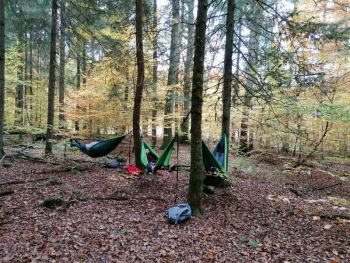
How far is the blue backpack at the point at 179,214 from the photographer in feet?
13.1

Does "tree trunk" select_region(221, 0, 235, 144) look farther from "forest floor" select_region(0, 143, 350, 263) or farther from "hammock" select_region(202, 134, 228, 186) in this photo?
"forest floor" select_region(0, 143, 350, 263)

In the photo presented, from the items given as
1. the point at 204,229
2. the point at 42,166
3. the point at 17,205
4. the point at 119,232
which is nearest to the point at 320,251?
the point at 204,229

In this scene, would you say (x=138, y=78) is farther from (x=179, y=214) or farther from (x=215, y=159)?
(x=179, y=214)

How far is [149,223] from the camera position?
4000 mm

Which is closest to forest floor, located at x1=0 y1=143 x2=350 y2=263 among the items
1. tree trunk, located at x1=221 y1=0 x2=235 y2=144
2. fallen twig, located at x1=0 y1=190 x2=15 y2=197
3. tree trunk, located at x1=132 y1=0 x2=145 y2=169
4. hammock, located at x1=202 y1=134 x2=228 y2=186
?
fallen twig, located at x1=0 y1=190 x2=15 y2=197

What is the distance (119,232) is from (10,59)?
1217cm

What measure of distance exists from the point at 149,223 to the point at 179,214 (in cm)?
44

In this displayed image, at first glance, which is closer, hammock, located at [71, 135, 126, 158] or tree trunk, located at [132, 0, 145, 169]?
tree trunk, located at [132, 0, 145, 169]

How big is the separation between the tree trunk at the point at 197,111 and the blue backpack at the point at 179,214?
0.20 m

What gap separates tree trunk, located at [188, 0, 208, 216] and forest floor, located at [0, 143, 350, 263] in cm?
35

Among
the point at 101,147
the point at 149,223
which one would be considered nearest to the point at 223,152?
the point at 149,223

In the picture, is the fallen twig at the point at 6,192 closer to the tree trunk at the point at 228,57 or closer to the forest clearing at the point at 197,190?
the forest clearing at the point at 197,190

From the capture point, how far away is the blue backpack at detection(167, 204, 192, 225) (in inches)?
158

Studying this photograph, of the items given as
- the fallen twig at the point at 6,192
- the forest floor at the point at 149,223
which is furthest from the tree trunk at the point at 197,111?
the fallen twig at the point at 6,192
